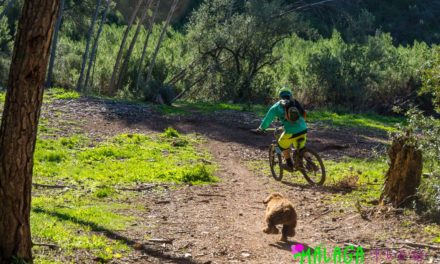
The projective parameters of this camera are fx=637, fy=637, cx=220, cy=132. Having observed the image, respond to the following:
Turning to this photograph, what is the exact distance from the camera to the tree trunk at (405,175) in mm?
9555

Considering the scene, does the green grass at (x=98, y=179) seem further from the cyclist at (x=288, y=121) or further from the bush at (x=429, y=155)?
the bush at (x=429, y=155)

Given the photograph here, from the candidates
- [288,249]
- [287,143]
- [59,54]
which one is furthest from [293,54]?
[288,249]

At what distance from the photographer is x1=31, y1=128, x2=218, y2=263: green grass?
7.54m

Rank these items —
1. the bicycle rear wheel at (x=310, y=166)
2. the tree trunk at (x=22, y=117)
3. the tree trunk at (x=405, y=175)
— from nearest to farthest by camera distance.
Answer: the tree trunk at (x=22, y=117)
the tree trunk at (x=405, y=175)
the bicycle rear wheel at (x=310, y=166)

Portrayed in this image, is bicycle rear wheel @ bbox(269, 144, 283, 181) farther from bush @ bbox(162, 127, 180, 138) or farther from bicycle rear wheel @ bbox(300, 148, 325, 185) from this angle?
bush @ bbox(162, 127, 180, 138)

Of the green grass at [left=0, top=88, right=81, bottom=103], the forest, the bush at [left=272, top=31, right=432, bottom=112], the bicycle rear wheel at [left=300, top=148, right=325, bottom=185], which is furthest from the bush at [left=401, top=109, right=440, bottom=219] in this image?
the bush at [left=272, top=31, right=432, bottom=112]

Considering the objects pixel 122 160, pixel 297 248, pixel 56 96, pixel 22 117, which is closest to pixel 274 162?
pixel 122 160

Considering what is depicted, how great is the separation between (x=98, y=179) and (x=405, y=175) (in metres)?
5.97

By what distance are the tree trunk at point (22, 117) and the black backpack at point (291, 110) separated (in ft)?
21.9

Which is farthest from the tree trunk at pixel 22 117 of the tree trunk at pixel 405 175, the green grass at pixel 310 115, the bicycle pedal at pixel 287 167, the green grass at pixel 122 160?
the green grass at pixel 310 115

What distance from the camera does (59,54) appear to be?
39.4 m

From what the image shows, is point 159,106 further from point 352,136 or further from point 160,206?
point 160,206

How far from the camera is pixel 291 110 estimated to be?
38.5 feet

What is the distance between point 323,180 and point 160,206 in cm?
352
